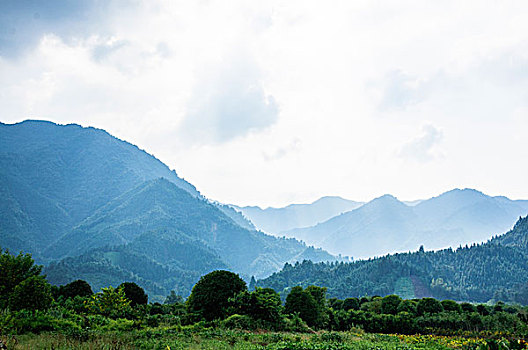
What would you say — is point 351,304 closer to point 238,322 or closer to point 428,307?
point 428,307

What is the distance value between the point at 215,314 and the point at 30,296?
9.68 metres

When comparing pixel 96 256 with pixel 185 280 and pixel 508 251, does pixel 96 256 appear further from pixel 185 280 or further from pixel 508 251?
pixel 508 251

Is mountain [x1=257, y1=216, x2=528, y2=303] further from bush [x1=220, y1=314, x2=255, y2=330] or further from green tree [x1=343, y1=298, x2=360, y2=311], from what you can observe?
bush [x1=220, y1=314, x2=255, y2=330]

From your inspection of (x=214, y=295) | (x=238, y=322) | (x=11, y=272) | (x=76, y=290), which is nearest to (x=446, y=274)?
(x=76, y=290)

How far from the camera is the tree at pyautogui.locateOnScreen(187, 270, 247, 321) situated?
22438 mm

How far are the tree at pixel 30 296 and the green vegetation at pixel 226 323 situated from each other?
0.04 meters

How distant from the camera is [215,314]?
73.5ft

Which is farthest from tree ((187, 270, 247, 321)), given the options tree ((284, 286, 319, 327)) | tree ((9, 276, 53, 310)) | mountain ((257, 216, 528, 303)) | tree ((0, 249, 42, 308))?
mountain ((257, 216, 528, 303))

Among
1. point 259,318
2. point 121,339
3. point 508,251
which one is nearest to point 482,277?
point 508,251

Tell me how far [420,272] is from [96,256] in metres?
135

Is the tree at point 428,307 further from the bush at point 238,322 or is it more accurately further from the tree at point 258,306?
the bush at point 238,322

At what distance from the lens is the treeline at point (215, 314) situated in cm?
1580

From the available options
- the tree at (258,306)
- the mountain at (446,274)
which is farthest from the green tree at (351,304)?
the mountain at (446,274)

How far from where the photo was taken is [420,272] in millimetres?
118500
